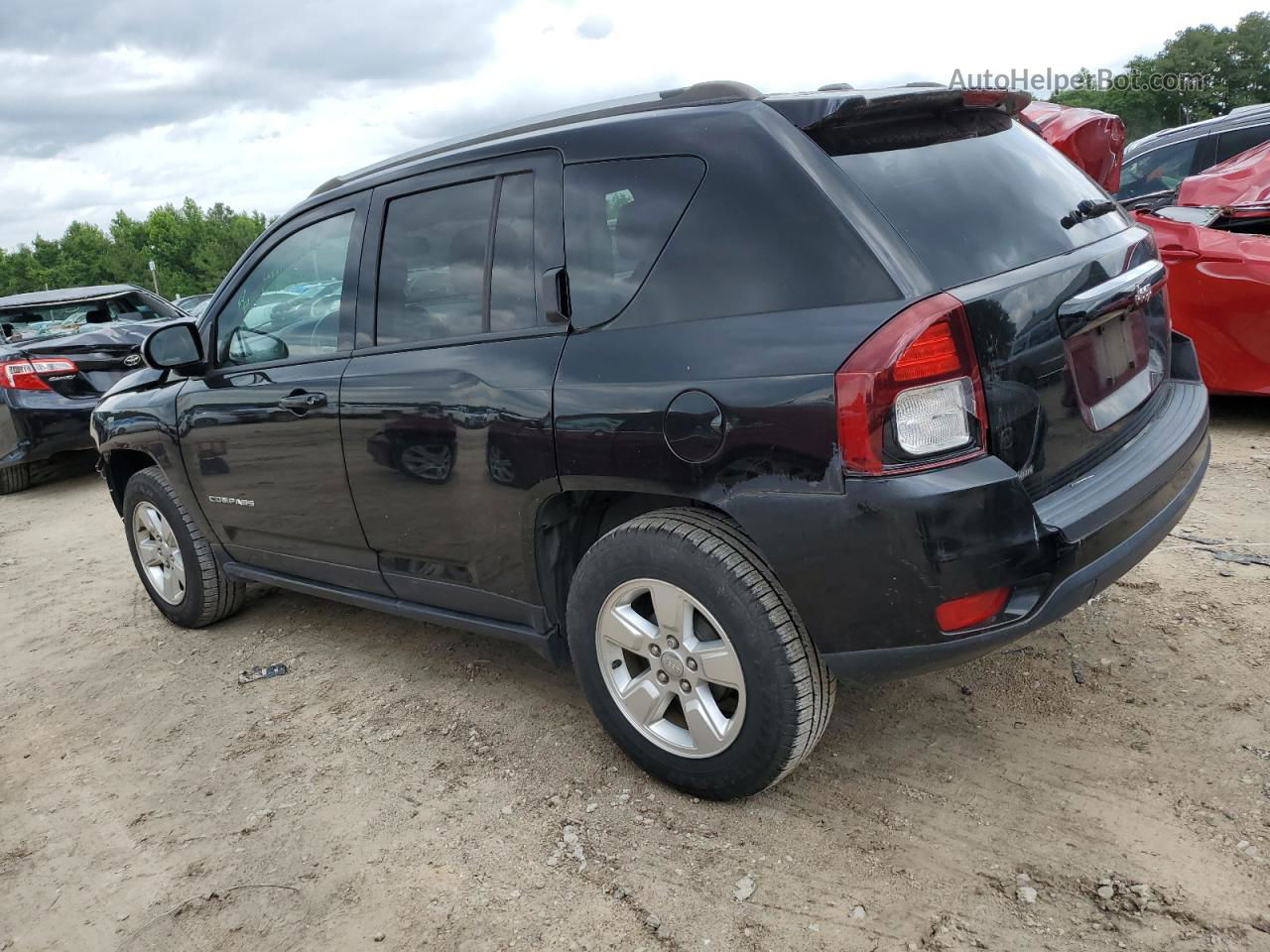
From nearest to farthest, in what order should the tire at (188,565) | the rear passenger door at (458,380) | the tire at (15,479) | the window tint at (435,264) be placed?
1. the rear passenger door at (458,380)
2. the window tint at (435,264)
3. the tire at (188,565)
4. the tire at (15,479)

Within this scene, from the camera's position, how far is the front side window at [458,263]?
2967 mm

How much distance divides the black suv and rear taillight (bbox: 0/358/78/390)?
240 inches

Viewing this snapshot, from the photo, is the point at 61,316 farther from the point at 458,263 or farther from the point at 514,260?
the point at 514,260

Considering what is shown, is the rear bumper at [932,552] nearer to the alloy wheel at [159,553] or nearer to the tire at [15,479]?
the alloy wheel at [159,553]

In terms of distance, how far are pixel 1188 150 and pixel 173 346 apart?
828 centimetres

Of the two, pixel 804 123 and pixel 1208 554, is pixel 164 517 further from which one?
pixel 1208 554

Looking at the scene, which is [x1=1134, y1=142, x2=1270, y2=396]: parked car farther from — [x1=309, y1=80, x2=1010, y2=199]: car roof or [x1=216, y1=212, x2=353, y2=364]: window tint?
[x1=216, y1=212, x2=353, y2=364]: window tint

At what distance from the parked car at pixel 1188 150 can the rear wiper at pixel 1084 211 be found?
5.62m

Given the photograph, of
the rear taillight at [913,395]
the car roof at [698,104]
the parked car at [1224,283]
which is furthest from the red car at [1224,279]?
the rear taillight at [913,395]

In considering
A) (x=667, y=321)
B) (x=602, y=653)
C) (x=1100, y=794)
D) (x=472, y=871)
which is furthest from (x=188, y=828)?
(x=1100, y=794)

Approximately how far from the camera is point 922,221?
2.41m

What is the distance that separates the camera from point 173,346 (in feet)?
13.2

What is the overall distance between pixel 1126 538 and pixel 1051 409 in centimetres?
39

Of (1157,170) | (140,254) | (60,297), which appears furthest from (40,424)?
(140,254)
